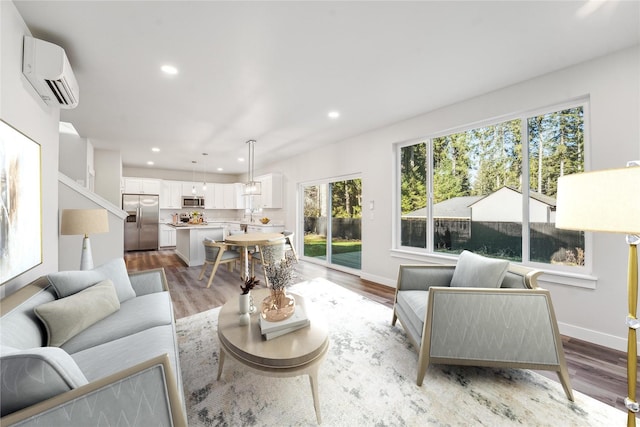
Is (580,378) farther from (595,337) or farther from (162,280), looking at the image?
(162,280)

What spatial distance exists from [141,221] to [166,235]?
771 millimetres

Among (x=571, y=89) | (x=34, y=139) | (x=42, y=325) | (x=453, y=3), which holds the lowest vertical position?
(x=42, y=325)

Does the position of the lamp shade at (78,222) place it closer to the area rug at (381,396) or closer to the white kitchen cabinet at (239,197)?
the area rug at (381,396)

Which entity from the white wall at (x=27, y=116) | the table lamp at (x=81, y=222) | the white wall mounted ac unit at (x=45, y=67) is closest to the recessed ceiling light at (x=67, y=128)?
the white wall at (x=27, y=116)

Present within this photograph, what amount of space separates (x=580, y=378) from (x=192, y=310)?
3.65 metres

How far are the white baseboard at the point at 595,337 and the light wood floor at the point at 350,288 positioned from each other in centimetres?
5

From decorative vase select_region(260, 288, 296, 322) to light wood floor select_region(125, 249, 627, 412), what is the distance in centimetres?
172

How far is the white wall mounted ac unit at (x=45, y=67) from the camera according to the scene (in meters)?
1.85

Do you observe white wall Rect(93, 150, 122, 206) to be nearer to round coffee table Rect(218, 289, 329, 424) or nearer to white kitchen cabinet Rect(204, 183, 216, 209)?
white kitchen cabinet Rect(204, 183, 216, 209)

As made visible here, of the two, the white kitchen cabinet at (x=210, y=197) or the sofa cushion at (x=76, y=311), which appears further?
the white kitchen cabinet at (x=210, y=197)

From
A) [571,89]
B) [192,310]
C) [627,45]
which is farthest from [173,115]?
[627,45]

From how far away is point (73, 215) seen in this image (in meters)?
2.57

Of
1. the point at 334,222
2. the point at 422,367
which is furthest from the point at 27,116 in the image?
the point at 334,222

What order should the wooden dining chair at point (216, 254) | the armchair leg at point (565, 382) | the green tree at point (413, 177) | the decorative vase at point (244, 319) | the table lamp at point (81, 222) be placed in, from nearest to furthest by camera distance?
the armchair leg at point (565, 382)
the decorative vase at point (244, 319)
the table lamp at point (81, 222)
the green tree at point (413, 177)
the wooden dining chair at point (216, 254)
